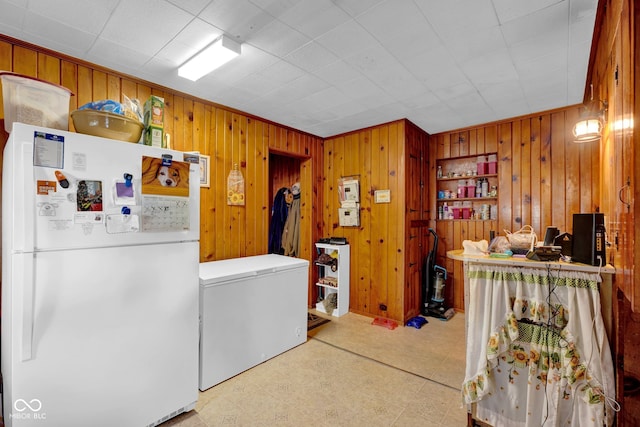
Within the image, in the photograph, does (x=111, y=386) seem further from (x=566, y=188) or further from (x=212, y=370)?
(x=566, y=188)

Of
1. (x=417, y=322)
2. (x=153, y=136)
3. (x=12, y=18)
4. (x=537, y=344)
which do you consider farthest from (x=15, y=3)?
(x=417, y=322)

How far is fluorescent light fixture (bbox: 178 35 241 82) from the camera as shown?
1924 mm

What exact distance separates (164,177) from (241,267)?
111cm

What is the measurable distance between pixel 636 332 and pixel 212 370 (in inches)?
101

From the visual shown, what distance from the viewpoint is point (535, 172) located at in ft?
11.0

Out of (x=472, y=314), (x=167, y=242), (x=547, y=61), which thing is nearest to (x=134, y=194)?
(x=167, y=242)

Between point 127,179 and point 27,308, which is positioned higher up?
point 127,179

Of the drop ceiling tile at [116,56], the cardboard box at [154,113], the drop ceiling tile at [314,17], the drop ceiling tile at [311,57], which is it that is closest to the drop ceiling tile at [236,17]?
the drop ceiling tile at [314,17]

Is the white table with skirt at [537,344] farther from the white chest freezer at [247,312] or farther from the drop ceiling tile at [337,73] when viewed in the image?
the drop ceiling tile at [337,73]

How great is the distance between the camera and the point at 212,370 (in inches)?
86.5

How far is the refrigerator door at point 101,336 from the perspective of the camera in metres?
1.33

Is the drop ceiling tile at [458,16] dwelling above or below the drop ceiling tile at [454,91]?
above

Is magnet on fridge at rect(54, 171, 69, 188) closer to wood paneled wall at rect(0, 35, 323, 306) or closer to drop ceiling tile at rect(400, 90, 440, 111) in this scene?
wood paneled wall at rect(0, 35, 323, 306)

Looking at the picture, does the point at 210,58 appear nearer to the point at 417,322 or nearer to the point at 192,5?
the point at 192,5
